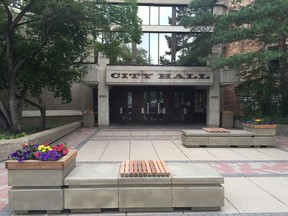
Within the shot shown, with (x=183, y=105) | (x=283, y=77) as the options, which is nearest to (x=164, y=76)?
(x=183, y=105)

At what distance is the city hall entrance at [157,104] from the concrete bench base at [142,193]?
67.3ft

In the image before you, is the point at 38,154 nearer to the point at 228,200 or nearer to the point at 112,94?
the point at 228,200

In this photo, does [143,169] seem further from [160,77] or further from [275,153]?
[160,77]

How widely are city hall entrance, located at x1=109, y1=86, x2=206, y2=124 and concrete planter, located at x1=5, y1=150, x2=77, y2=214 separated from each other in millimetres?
20695

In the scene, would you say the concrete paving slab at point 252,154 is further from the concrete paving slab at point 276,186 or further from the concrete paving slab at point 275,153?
the concrete paving slab at point 276,186

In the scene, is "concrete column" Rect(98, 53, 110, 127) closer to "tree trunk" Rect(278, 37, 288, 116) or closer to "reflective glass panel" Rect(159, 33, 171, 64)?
"reflective glass panel" Rect(159, 33, 171, 64)

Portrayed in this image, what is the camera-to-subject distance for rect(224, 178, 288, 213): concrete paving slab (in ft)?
16.6

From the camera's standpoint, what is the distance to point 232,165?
27.7 feet

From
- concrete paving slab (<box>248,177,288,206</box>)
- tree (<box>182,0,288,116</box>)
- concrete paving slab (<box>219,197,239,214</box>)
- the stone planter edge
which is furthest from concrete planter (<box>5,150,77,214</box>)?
tree (<box>182,0,288,116</box>)

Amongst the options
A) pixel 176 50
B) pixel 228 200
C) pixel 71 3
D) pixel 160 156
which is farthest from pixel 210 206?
pixel 176 50

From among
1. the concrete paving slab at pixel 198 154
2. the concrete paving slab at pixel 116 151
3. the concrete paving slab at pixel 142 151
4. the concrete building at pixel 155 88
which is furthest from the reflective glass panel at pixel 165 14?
the concrete paving slab at pixel 198 154

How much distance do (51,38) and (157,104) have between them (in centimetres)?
1239

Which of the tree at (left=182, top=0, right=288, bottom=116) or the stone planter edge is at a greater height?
the tree at (left=182, top=0, right=288, bottom=116)

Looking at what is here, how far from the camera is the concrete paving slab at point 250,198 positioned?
16.6ft
